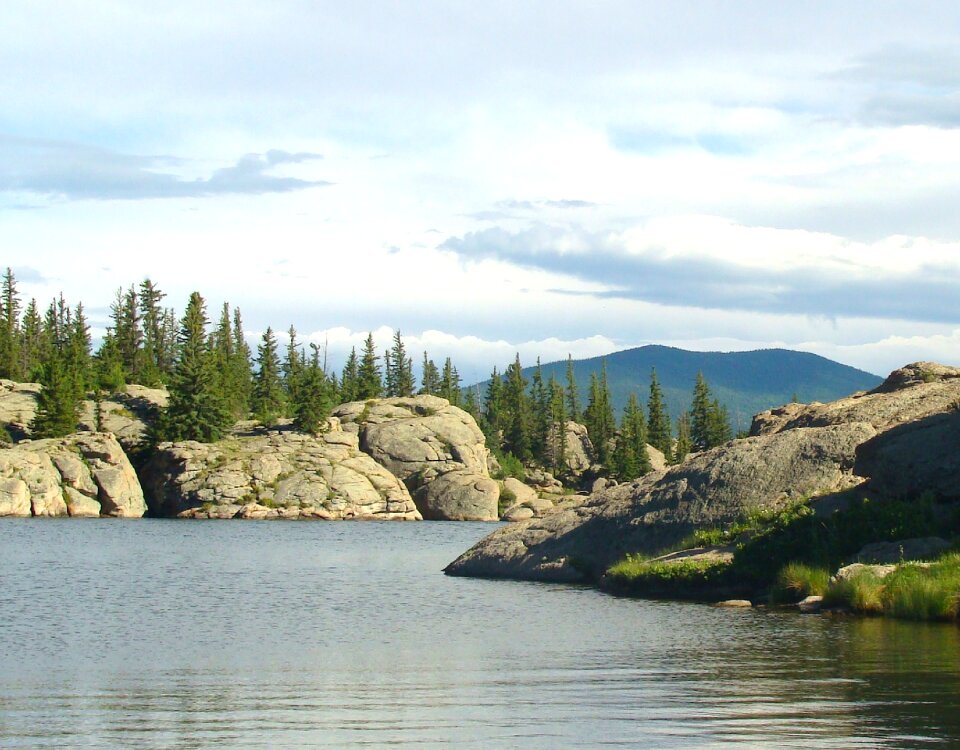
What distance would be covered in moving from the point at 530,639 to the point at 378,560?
92.9ft

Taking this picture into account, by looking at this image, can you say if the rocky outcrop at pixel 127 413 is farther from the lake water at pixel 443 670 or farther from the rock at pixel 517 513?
the lake water at pixel 443 670

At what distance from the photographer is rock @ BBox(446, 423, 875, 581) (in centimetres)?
3528

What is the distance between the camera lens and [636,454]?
14925 cm

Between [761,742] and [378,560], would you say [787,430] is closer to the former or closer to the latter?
[378,560]

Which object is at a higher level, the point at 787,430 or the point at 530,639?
the point at 787,430

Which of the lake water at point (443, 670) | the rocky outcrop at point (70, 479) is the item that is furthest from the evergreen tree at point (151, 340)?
the lake water at point (443, 670)

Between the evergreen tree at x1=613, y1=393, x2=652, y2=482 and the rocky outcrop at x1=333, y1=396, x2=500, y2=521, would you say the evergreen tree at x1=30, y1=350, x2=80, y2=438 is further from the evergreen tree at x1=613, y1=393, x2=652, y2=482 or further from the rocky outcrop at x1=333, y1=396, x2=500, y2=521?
the evergreen tree at x1=613, y1=393, x2=652, y2=482

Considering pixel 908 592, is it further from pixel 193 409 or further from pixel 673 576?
pixel 193 409

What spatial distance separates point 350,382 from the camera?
169000 mm

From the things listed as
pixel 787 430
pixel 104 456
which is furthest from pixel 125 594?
pixel 104 456

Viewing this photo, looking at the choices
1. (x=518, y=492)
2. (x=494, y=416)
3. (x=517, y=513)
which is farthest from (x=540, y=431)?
(x=517, y=513)

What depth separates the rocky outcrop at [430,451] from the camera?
368 ft

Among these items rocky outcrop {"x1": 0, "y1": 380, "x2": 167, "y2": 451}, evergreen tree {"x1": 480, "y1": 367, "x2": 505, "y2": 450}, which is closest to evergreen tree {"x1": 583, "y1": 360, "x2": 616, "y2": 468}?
evergreen tree {"x1": 480, "y1": 367, "x2": 505, "y2": 450}

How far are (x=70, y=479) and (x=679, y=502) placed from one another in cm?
6956
